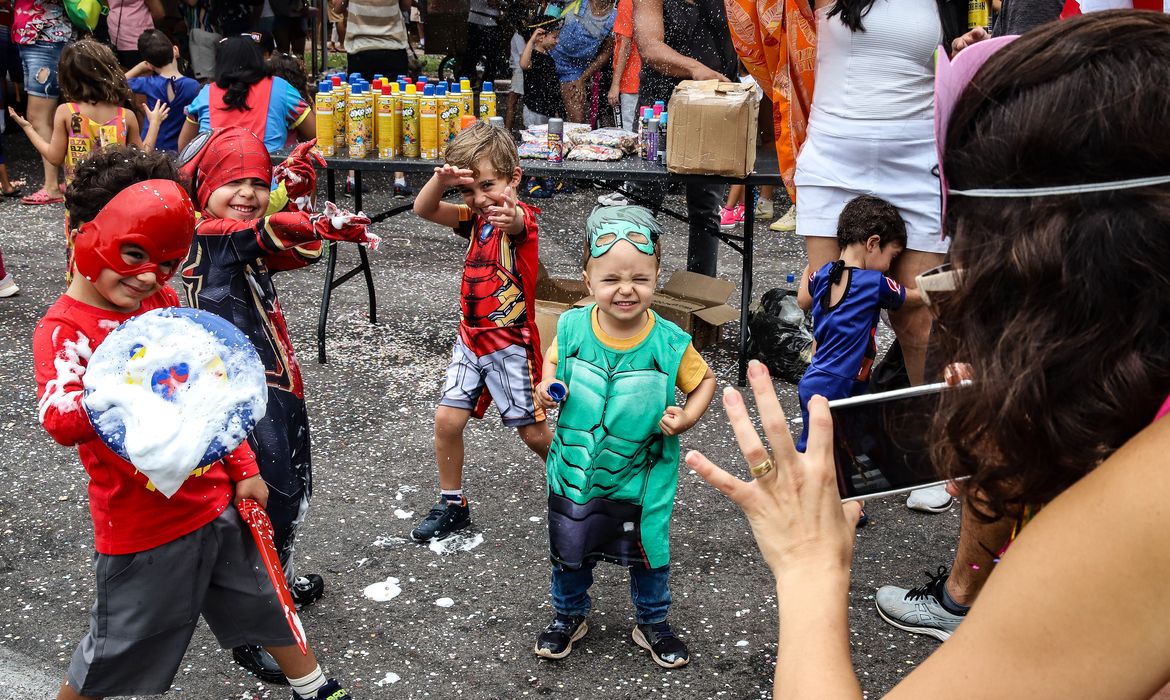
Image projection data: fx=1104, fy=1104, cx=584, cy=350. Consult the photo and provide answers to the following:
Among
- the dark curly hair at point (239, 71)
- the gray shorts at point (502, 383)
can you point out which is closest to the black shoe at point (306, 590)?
the gray shorts at point (502, 383)

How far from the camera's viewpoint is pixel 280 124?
593cm

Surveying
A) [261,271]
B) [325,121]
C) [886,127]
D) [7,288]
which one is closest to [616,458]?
[261,271]

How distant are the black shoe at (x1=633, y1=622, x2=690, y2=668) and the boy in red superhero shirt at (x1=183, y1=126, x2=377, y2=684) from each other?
1074 millimetres

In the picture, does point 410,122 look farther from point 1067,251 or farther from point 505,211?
point 1067,251

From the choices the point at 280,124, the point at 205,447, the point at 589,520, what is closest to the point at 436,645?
the point at 589,520

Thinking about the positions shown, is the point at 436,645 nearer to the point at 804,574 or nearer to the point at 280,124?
the point at 804,574

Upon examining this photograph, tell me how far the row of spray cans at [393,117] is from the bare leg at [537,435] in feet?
6.99

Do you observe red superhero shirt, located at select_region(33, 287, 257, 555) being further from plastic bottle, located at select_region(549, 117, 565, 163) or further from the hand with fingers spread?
plastic bottle, located at select_region(549, 117, 565, 163)

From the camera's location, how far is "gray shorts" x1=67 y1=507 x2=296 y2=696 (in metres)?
2.59

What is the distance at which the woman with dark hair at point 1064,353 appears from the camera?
1.09 meters

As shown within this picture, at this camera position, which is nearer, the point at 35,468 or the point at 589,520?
the point at 589,520

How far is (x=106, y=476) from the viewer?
258cm

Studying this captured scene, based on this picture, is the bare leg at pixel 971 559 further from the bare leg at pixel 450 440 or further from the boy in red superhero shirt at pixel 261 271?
the boy in red superhero shirt at pixel 261 271

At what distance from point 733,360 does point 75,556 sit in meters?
3.36
